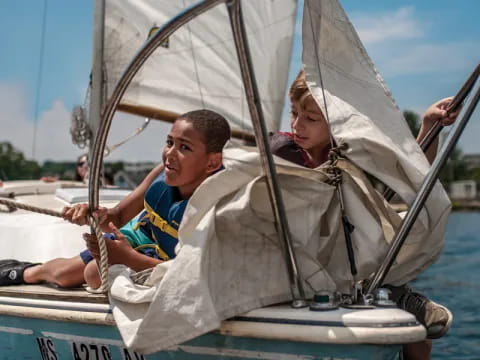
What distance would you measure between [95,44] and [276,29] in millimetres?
2083

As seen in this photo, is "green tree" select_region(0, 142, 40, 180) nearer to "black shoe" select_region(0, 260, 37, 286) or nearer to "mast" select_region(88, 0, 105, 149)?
"mast" select_region(88, 0, 105, 149)

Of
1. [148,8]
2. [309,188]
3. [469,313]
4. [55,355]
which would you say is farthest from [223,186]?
[469,313]

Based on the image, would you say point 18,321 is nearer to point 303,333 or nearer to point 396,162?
point 303,333

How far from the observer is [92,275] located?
326 cm

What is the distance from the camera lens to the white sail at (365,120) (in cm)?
283

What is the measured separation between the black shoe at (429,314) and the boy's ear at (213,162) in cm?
98

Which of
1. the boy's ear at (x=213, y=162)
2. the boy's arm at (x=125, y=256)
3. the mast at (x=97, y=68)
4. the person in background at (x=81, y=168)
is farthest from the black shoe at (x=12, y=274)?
the person in background at (x=81, y=168)

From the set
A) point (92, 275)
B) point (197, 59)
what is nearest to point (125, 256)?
point (92, 275)

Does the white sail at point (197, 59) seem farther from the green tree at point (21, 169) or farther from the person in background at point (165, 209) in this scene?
the person in background at point (165, 209)

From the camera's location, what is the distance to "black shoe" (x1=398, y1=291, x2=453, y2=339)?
299 centimetres

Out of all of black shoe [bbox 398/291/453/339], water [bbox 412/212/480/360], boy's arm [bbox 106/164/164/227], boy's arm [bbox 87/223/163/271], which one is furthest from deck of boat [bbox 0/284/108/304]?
water [bbox 412/212/480/360]

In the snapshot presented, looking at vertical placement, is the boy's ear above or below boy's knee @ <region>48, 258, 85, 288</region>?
above

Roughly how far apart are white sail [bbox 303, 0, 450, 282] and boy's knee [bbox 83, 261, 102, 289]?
1.18 metres

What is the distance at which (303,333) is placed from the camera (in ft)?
8.25
